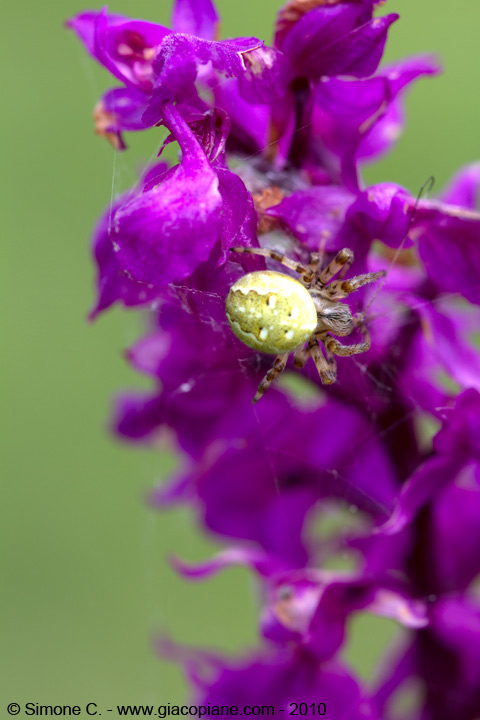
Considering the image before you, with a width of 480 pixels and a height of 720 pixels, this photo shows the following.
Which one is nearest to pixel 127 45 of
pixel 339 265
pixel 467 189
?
pixel 339 265

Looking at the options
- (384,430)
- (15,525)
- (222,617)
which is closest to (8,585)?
(15,525)

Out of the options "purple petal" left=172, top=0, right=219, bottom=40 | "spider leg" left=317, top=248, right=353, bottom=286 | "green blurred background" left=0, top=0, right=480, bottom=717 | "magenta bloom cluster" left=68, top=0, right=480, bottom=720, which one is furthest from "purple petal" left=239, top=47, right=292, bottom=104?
"green blurred background" left=0, top=0, right=480, bottom=717

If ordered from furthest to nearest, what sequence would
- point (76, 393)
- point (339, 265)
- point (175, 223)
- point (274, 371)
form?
point (76, 393)
point (274, 371)
point (339, 265)
point (175, 223)

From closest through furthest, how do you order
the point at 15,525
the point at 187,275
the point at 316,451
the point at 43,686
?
the point at 187,275
the point at 316,451
the point at 43,686
the point at 15,525

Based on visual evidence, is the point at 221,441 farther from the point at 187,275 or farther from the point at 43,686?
the point at 43,686

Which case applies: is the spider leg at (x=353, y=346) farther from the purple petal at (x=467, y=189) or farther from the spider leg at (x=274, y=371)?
the purple petal at (x=467, y=189)

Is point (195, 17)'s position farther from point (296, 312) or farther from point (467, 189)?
point (467, 189)
